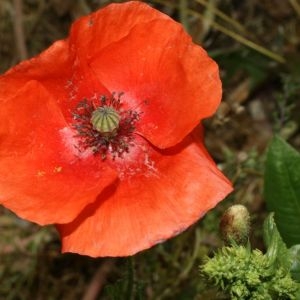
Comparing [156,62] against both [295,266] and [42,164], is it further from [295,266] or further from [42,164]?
[295,266]

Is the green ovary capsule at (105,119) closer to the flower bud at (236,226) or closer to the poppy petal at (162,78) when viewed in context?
the poppy petal at (162,78)

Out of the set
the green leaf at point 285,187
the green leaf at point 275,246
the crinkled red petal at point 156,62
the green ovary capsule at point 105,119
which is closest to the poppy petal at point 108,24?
the crinkled red petal at point 156,62

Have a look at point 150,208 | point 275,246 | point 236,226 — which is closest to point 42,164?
point 150,208

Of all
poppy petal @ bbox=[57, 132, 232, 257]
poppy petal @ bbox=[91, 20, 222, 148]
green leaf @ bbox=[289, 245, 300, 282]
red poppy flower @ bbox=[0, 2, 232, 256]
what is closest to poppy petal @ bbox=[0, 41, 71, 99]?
red poppy flower @ bbox=[0, 2, 232, 256]

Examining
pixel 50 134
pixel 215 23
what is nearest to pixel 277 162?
pixel 50 134

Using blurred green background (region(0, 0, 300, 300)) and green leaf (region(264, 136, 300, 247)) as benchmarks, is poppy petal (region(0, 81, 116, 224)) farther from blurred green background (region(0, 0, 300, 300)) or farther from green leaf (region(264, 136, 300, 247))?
blurred green background (region(0, 0, 300, 300))

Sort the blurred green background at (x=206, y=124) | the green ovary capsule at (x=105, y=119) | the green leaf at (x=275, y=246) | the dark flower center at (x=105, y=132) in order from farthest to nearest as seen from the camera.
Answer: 1. the blurred green background at (x=206, y=124)
2. the dark flower center at (x=105, y=132)
3. the green ovary capsule at (x=105, y=119)
4. the green leaf at (x=275, y=246)

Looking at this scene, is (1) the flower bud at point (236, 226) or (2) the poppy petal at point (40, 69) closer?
(1) the flower bud at point (236, 226)
